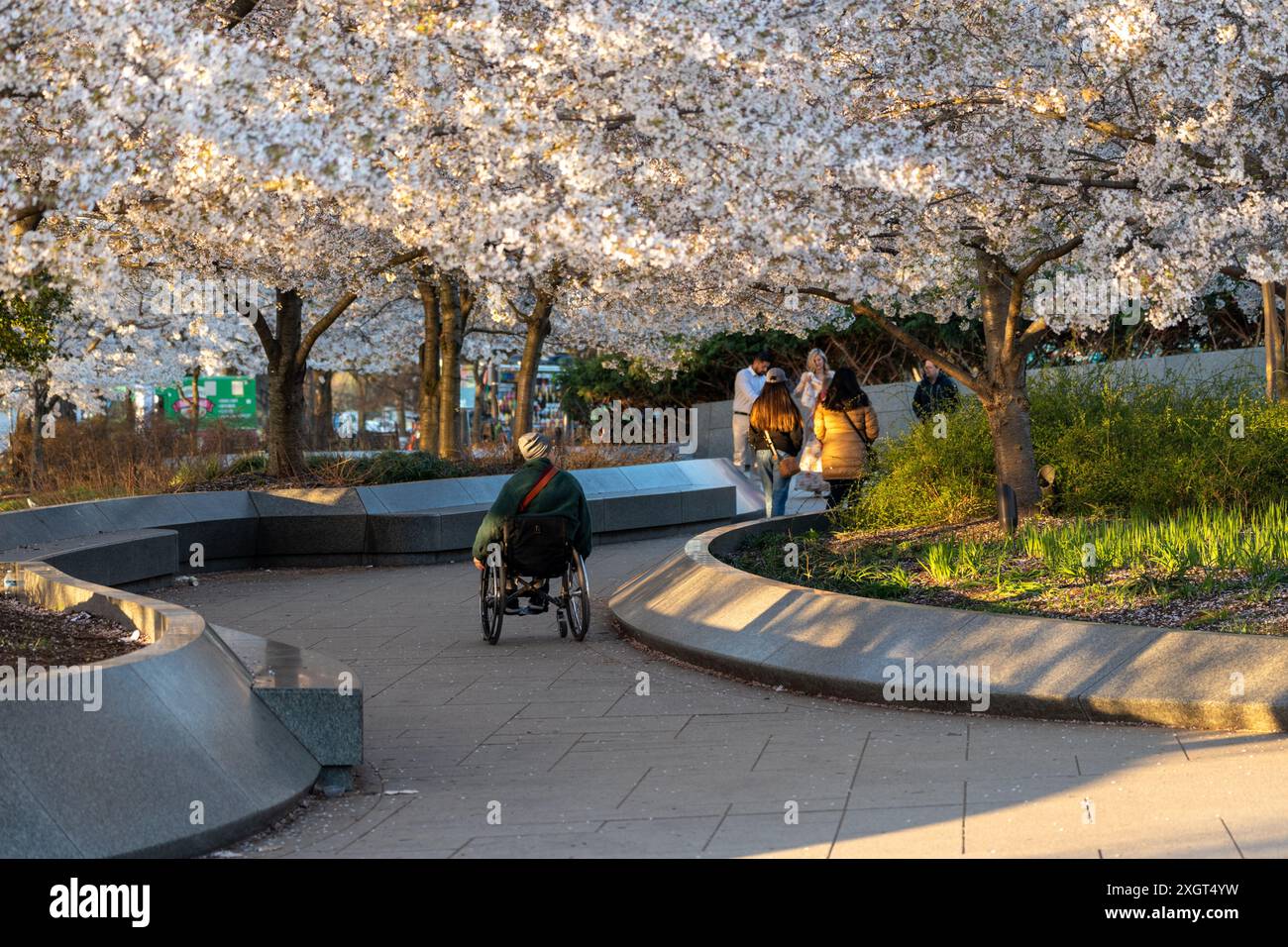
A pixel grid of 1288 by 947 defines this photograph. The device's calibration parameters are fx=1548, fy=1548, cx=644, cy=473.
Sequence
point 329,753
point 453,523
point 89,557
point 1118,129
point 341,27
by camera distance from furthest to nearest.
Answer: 1. point 453,523
2. point 89,557
3. point 1118,129
4. point 341,27
5. point 329,753

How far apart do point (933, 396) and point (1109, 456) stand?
367 centimetres

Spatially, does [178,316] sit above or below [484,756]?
above

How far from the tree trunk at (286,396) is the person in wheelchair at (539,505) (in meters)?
7.08

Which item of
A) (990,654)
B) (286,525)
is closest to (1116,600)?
(990,654)

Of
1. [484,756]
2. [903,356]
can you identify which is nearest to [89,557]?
[484,756]

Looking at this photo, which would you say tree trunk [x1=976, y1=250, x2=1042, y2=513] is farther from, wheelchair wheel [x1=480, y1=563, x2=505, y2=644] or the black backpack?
wheelchair wheel [x1=480, y1=563, x2=505, y2=644]

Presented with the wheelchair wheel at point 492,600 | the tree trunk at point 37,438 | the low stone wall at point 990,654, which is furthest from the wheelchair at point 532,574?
the tree trunk at point 37,438

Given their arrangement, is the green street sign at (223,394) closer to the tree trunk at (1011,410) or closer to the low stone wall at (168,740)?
the tree trunk at (1011,410)

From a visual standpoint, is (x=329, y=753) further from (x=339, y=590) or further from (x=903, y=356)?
(x=903, y=356)

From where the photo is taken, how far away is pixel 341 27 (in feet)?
23.5

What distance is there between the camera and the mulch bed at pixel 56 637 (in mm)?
6527

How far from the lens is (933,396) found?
1570cm

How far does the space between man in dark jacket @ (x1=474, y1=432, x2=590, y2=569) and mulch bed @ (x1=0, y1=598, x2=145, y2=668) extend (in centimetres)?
302

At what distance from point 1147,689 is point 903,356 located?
22.9m
